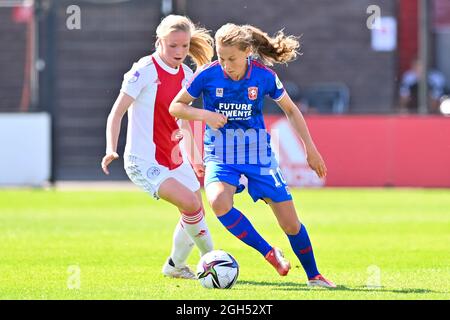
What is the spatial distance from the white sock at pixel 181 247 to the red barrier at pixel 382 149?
10.6 metres

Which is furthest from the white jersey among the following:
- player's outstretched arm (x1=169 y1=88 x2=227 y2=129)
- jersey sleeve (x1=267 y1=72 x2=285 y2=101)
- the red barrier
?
the red barrier

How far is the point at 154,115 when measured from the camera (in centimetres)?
891

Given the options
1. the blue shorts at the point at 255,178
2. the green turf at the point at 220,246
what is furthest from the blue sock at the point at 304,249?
the blue shorts at the point at 255,178

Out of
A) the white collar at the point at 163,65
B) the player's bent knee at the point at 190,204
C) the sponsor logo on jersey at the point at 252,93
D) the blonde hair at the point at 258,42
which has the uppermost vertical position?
the blonde hair at the point at 258,42

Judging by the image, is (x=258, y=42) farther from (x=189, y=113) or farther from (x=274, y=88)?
(x=189, y=113)

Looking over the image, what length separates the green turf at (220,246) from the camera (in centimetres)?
790

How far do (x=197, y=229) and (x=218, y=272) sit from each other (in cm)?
92

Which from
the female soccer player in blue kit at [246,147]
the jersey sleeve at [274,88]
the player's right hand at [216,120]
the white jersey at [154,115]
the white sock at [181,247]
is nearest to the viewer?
the player's right hand at [216,120]

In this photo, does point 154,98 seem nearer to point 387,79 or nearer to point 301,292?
point 301,292

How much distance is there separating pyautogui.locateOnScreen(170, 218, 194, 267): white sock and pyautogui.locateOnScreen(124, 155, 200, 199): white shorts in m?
0.40

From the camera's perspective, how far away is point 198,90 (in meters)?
8.23

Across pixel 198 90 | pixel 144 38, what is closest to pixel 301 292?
pixel 198 90

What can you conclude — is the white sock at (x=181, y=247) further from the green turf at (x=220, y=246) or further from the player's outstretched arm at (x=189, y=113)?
the player's outstretched arm at (x=189, y=113)

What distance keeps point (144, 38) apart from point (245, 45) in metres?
16.5
